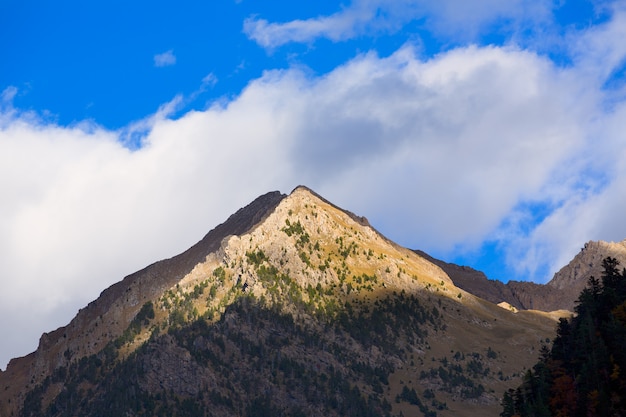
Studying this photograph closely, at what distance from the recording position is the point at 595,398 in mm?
Answer: 199000

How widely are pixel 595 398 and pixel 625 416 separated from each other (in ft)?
33.0

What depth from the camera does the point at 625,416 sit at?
18925 cm
